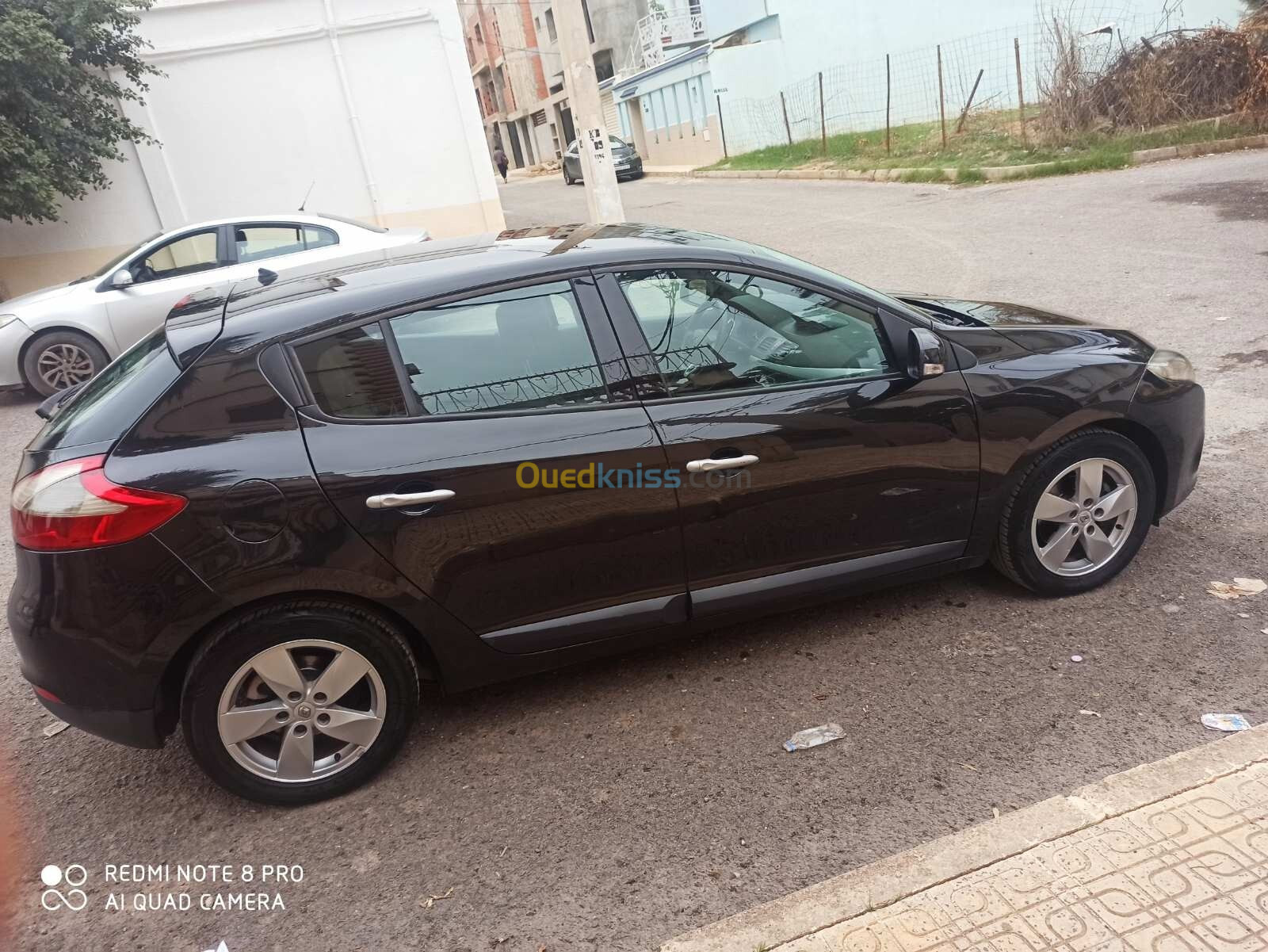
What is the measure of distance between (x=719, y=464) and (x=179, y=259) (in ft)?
24.9

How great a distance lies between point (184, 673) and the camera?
9.41 feet

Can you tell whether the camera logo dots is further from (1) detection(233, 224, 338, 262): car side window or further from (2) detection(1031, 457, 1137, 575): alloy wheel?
(1) detection(233, 224, 338, 262): car side window

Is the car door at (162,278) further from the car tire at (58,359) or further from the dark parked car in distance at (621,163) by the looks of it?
the dark parked car in distance at (621,163)

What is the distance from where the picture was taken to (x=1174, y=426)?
11.9ft

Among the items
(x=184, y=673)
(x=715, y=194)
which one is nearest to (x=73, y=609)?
(x=184, y=673)

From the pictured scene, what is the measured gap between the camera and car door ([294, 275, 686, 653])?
9.43 feet

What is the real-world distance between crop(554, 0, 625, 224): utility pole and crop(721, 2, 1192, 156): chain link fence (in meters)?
10.3

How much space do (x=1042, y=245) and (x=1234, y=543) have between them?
705 centimetres

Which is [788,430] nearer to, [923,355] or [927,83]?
[923,355]

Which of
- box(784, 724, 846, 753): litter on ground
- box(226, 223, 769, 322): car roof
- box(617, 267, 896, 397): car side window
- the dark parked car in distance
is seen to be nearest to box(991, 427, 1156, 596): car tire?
box(617, 267, 896, 397): car side window

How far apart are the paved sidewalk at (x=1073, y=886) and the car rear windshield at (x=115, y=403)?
2.18 metres

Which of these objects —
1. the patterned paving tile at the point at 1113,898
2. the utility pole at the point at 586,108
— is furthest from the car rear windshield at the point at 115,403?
the utility pole at the point at 586,108

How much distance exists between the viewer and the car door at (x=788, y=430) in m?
3.15

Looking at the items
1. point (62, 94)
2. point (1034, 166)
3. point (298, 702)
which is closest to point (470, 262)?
point (298, 702)
